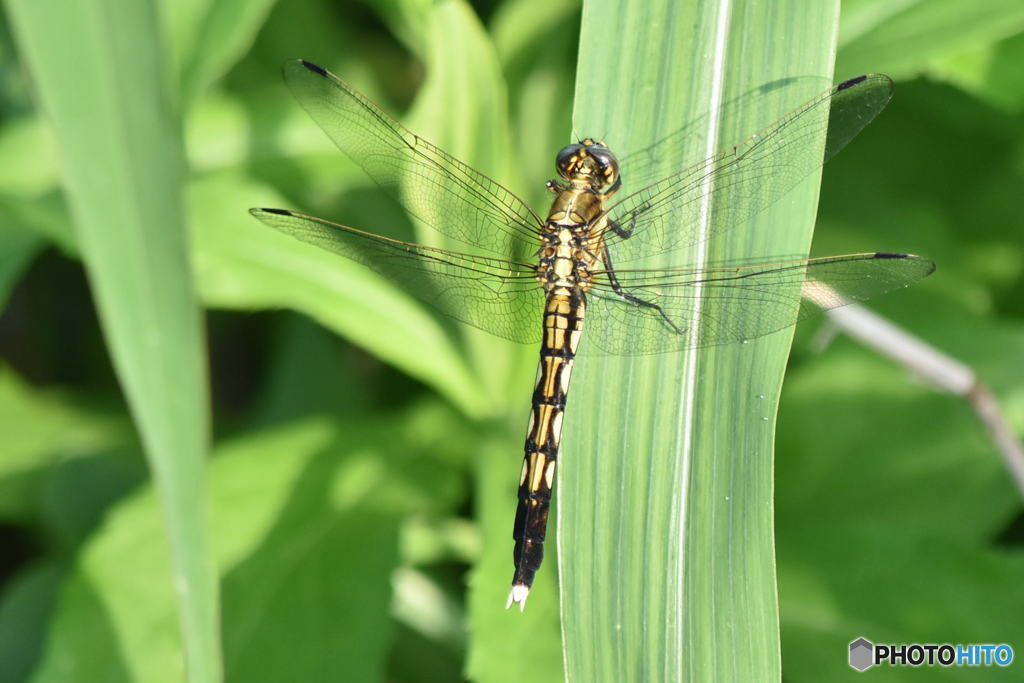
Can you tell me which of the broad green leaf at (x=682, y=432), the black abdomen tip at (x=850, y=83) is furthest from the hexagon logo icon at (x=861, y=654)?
the black abdomen tip at (x=850, y=83)

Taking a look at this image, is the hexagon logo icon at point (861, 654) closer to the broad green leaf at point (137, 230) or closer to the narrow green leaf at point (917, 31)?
the narrow green leaf at point (917, 31)

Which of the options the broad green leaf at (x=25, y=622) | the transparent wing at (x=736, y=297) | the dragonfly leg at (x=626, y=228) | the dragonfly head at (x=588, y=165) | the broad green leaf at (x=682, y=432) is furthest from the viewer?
the broad green leaf at (x=25, y=622)

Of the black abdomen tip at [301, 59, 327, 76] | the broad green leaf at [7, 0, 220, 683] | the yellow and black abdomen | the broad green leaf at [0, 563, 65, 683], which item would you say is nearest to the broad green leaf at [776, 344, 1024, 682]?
the yellow and black abdomen

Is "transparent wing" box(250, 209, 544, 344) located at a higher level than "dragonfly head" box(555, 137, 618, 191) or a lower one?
lower

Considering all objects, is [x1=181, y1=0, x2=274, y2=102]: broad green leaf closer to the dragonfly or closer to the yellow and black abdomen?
the dragonfly

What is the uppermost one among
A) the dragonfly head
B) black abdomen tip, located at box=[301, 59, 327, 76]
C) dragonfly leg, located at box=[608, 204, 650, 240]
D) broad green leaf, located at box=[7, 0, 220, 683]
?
black abdomen tip, located at box=[301, 59, 327, 76]

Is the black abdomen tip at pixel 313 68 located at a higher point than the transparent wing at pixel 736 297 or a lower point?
higher

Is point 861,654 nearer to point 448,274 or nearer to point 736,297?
point 736,297
